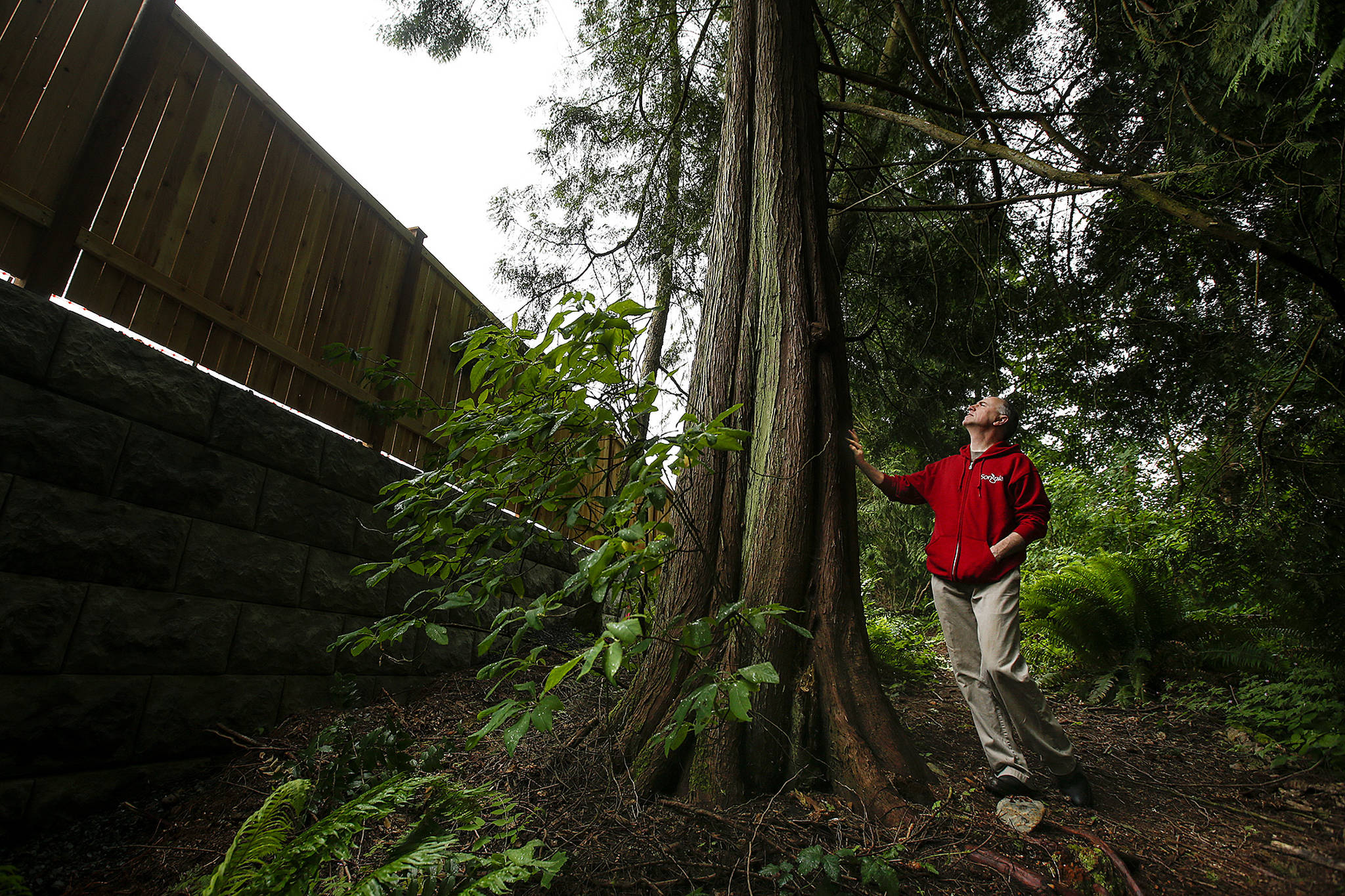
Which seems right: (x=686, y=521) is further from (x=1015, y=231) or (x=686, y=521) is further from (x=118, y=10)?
(x=1015, y=231)

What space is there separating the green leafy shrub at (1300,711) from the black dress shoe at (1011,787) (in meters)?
1.45

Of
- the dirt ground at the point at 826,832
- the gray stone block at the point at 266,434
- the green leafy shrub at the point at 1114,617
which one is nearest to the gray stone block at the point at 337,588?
the gray stone block at the point at 266,434

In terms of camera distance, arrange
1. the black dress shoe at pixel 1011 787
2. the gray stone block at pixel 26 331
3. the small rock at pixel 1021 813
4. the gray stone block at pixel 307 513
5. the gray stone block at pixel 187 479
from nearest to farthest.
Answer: the small rock at pixel 1021 813 < the gray stone block at pixel 26 331 < the black dress shoe at pixel 1011 787 < the gray stone block at pixel 187 479 < the gray stone block at pixel 307 513

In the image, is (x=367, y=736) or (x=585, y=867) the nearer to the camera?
(x=585, y=867)

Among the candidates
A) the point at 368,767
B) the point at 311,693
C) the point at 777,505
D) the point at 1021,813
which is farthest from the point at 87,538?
the point at 1021,813

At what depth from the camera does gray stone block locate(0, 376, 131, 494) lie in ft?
6.73

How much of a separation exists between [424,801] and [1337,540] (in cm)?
422

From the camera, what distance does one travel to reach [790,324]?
2.58 m

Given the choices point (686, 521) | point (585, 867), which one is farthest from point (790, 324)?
point (585, 867)

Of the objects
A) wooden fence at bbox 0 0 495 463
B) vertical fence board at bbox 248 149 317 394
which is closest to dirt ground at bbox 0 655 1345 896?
vertical fence board at bbox 248 149 317 394

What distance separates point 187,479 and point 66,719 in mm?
940

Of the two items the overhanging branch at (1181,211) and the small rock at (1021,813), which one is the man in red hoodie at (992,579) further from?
the overhanging branch at (1181,211)

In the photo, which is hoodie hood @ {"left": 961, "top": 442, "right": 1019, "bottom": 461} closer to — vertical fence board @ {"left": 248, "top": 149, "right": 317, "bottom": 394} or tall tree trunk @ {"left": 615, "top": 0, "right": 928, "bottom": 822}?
tall tree trunk @ {"left": 615, "top": 0, "right": 928, "bottom": 822}

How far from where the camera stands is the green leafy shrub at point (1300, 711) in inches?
103
